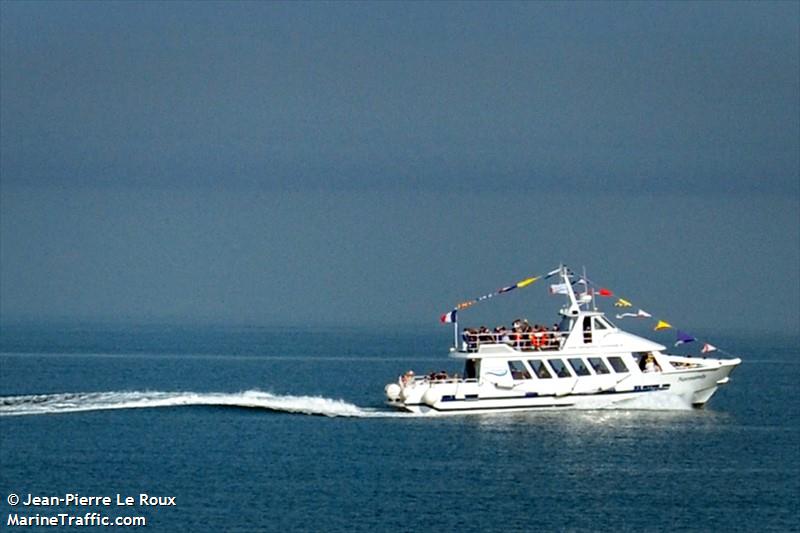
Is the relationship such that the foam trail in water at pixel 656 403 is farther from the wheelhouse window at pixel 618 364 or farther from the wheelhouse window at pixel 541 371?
the wheelhouse window at pixel 541 371

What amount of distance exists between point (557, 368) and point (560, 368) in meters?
0.15

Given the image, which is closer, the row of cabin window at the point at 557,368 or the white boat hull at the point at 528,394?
the white boat hull at the point at 528,394

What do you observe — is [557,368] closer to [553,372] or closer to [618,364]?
[553,372]

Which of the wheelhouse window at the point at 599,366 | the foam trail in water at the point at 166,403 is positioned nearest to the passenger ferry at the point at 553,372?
the wheelhouse window at the point at 599,366

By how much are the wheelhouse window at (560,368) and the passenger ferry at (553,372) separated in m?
0.05

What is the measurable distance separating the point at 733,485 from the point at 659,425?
1459 centimetres

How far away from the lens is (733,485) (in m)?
59.3

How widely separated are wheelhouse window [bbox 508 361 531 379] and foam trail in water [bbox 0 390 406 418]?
604 cm

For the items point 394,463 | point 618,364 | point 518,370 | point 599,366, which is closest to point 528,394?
point 518,370

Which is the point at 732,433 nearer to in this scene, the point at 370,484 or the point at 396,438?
the point at 396,438

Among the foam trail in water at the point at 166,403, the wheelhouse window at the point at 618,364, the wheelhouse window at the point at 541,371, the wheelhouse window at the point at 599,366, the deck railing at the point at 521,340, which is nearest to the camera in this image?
the foam trail in water at the point at 166,403

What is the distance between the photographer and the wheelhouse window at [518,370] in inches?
3027

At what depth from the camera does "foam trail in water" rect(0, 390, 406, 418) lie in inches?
3004

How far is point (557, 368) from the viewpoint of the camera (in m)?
77.2
